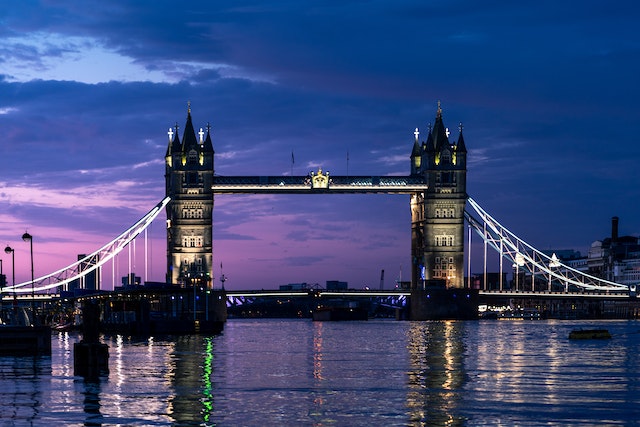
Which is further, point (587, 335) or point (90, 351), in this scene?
point (587, 335)

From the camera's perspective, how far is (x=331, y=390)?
5869 centimetres

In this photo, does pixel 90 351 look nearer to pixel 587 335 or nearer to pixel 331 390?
pixel 331 390

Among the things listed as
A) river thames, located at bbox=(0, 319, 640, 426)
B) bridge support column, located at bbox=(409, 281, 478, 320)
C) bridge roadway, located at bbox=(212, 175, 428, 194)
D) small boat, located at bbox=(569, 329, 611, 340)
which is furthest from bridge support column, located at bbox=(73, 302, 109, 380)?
bridge support column, located at bbox=(409, 281, 478, 320)

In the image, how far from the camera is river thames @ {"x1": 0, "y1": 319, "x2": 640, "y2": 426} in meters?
47.9

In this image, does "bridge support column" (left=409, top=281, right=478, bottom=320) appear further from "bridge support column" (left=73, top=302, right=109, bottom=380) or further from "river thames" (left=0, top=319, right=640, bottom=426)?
"bridge support column" (left=73, top=302, right=109, bottom=380)

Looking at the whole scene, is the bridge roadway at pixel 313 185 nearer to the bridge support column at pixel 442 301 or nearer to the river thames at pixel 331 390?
the bridge support column at pixel 442 301

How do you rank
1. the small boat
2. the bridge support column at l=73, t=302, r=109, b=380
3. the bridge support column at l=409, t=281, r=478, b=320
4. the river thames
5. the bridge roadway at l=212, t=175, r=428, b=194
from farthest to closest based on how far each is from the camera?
1. the bridge support column at l=409, t=281, r=478, b=320
2. the bridge roadway at l=212, t=175, r=428, b=194
3. the small boat
4. the bridge support column at l=73, t=302, r=109, b=380
5. the river thames

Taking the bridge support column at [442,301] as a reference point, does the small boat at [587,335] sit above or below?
below

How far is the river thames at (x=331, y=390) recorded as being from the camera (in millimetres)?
47875

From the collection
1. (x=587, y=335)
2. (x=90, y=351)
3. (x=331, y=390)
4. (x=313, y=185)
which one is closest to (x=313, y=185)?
(x=313, y=185)

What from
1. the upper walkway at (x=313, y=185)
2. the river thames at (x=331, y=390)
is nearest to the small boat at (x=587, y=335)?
the river thames at (x=331, y=390)

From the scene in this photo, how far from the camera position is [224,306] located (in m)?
194

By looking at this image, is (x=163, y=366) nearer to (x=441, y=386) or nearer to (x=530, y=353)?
(x=441, y=386)

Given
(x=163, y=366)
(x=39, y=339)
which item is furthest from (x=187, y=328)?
(x=163, y=366)
